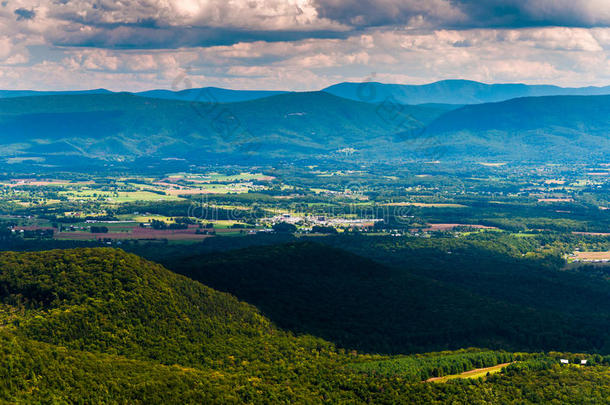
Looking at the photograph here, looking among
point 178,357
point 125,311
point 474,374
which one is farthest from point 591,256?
point 125,311

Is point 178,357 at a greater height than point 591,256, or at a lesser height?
lesser

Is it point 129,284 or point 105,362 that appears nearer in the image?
point 105,362

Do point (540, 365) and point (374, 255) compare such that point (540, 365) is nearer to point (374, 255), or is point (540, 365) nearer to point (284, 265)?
point (284, 265)

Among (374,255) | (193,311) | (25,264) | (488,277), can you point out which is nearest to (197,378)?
(193,311)

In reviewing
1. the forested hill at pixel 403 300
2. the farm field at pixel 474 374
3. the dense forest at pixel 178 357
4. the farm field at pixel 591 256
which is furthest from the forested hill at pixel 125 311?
the farm field at pixel 591 256

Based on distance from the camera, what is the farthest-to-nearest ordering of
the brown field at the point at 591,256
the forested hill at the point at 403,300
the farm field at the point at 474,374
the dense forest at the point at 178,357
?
1. the brown field at the point at 591,256
2. the forested hill at the point at 403,300
3. the farm field at the point at 474,374
4. the dense forest at the point at 178,357

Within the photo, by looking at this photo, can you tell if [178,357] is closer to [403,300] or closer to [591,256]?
[403,300]

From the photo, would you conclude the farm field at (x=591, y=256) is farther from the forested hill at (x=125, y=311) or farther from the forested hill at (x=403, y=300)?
the forested hill at (x=125, y=311)

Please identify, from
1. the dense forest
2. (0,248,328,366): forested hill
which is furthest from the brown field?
(0,248,328,366): forested hill
